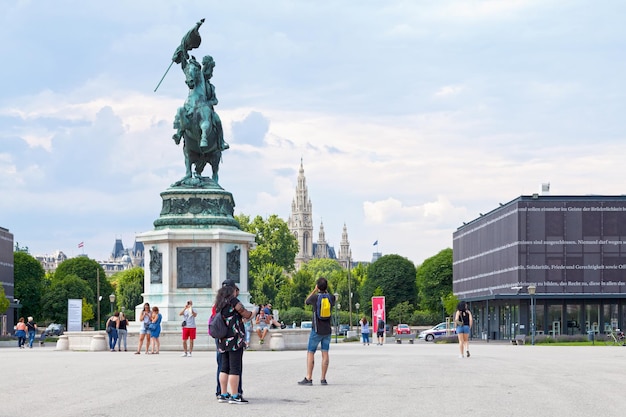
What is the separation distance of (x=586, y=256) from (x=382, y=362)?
57.7 metres

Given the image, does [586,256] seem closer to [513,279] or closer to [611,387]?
[513,279]

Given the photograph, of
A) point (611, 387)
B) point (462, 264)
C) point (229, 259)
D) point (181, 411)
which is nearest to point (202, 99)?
point (229, 259)

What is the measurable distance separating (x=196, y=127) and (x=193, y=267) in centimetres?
638

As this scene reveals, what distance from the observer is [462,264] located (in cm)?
12075

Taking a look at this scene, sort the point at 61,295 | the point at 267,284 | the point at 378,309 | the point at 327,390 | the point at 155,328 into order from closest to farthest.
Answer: the point at 327,390 < the point at 155,328 < the point at 378,309 < the point at 61,295 < the point at 267,284

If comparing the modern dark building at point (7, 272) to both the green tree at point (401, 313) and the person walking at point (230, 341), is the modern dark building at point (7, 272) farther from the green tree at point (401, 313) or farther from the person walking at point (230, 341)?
the person walking at point (230, 341)

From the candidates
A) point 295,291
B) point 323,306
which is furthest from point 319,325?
point 295,291

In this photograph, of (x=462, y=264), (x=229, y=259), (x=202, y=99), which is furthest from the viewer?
(x=462, y=264)

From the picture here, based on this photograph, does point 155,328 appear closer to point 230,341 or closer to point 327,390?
point 327,390

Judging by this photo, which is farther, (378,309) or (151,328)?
(378,309)

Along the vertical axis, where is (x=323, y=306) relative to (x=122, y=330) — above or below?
above

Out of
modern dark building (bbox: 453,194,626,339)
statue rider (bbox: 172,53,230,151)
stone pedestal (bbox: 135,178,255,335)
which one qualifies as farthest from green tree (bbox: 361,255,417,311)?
stone pedestal (bbox: 135,178,255,335)

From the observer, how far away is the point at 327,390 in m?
22.4

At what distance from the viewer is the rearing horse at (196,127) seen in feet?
164
